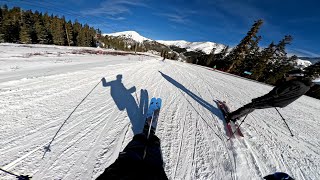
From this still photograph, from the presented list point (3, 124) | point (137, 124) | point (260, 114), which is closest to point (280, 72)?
point (260, 114)

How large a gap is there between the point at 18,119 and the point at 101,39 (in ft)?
385

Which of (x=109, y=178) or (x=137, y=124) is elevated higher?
(x=109, y=178)

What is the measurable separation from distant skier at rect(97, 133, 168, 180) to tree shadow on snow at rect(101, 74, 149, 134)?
5.86 feet

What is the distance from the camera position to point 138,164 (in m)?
1.99

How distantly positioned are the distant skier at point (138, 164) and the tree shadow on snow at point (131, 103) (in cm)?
179

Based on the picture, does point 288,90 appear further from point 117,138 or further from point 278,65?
point 278,65


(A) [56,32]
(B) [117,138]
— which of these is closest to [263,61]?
(B) [117,138]

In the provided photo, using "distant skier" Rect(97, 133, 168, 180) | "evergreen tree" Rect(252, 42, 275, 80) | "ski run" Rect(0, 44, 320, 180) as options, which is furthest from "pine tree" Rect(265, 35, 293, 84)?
"distant skier" Rect(97, 133, 168, 180)

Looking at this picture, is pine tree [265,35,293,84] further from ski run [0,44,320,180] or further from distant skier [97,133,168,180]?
distant skier [97,133,168,180]

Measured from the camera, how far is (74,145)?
3361mm

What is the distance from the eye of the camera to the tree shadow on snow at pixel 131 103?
4668 millimetres

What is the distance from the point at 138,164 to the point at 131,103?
13.5 ft

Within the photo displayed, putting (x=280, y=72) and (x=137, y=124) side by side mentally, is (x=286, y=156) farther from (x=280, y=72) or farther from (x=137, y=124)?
(x=280, y=72)

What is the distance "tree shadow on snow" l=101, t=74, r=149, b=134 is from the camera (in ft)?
15.3
